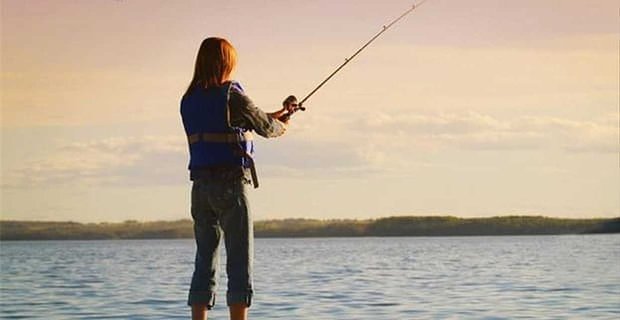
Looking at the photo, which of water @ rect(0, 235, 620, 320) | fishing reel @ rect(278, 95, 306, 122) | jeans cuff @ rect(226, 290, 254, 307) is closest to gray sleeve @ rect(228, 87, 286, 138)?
fishing reel @ rect(278, 95, 306, 122)

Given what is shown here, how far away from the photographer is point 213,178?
A: 25.7 ft

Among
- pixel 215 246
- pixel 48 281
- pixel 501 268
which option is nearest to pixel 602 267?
pixel 501 268

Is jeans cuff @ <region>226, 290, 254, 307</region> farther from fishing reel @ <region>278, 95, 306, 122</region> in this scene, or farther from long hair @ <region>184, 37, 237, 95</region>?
long hair @ <region>184, 37, 237, 95</region>

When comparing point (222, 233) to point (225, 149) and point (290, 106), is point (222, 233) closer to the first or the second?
point (225, 149)

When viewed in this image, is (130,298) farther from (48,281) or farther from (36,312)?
(48,281)

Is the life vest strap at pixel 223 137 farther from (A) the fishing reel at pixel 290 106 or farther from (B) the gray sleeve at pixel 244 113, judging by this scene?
(A) the fishing reel at pixel 290 106

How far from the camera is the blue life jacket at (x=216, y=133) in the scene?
778cm

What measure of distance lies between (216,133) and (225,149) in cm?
10

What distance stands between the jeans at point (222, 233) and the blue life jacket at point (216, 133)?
10cm

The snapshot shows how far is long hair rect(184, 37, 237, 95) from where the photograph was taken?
778 centimetres

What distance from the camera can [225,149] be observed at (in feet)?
25.6

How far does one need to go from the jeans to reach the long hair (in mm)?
549

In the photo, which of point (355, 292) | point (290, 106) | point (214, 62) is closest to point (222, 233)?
point (290, 106)

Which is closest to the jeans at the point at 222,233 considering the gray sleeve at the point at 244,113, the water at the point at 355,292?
the gray sleeve at the point at 244,113
